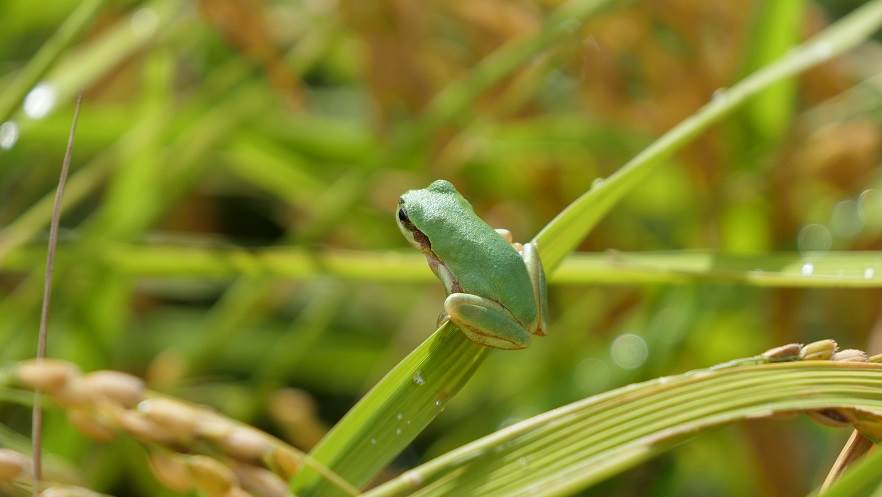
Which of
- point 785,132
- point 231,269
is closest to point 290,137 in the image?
point 231,269

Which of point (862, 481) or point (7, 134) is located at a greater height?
point (7, 134)

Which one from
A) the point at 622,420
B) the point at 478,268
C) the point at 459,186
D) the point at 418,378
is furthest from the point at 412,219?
the point at 459,186

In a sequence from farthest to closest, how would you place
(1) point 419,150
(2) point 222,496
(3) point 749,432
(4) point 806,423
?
(4) point 806,423
(1) point 419,150
(3) point 749,432
(2) point 222,496

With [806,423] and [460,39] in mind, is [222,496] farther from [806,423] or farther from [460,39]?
[460,39]

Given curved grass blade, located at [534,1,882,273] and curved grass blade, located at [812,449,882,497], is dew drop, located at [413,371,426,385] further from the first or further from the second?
curved grass blade, located at [812,449,882,497]

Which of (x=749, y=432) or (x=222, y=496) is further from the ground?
(x=749, y=432)

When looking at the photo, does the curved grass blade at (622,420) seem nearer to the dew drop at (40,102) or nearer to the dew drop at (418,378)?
the dew drop at (418,378)

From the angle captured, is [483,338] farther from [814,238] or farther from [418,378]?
[814,238]
